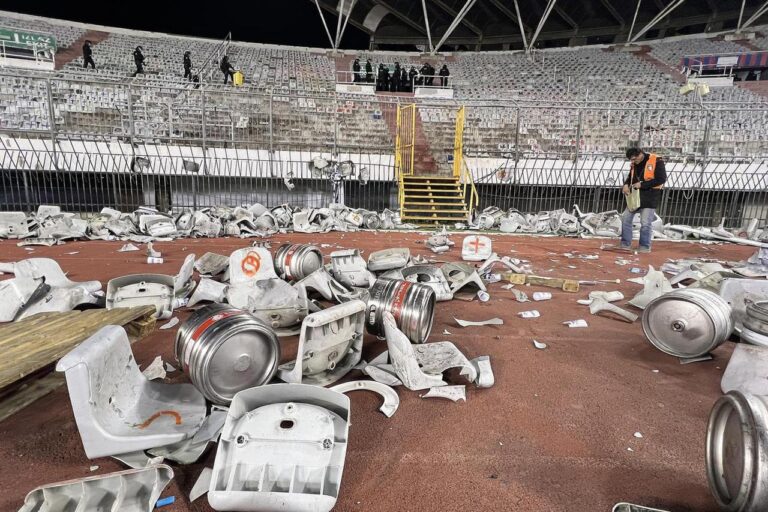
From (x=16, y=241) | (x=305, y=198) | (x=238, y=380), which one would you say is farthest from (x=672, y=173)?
(x=16, y=241)

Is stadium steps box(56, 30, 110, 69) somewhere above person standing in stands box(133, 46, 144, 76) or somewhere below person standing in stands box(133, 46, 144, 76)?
above

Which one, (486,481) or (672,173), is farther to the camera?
(672,173)

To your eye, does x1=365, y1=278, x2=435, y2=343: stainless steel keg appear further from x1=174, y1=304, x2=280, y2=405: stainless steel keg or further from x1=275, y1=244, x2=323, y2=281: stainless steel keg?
x1=275, y1=244, x2=323, y2=281: stainless steel keg

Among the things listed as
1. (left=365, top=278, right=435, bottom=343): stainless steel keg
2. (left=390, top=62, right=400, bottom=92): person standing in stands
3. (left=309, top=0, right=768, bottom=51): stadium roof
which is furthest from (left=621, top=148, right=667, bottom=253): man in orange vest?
(left=309, top=0, right=768, bottom=51): stadium roof

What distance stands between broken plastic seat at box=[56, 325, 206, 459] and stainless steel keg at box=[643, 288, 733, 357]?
3213mm

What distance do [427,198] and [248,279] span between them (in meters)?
9.10

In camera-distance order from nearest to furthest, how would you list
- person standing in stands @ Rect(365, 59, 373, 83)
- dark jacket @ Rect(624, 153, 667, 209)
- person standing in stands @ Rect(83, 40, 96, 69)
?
1. dark jacket @ Rect(624, 153, 667, 209)
2. person standing in stands @ Rect(83, 40, 96, 69)
3. person standing in stands @ Rect(365, 59, 373, 83)

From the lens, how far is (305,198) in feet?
42.1

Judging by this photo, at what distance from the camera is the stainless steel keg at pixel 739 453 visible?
1.47m

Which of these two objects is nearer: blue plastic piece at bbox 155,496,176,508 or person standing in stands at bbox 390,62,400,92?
blue plastic piece at bbox 155,496,176,508

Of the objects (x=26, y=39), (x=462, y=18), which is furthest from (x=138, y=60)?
(x=462, y=18)

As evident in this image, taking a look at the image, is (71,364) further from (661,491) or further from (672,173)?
(672,173)

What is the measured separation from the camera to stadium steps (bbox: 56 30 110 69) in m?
22.2

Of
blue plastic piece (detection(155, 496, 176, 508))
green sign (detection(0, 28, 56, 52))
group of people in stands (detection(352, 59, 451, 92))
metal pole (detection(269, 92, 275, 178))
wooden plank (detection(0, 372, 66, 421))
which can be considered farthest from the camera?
group of people in stands (detection(352, 59, 451, 92))
